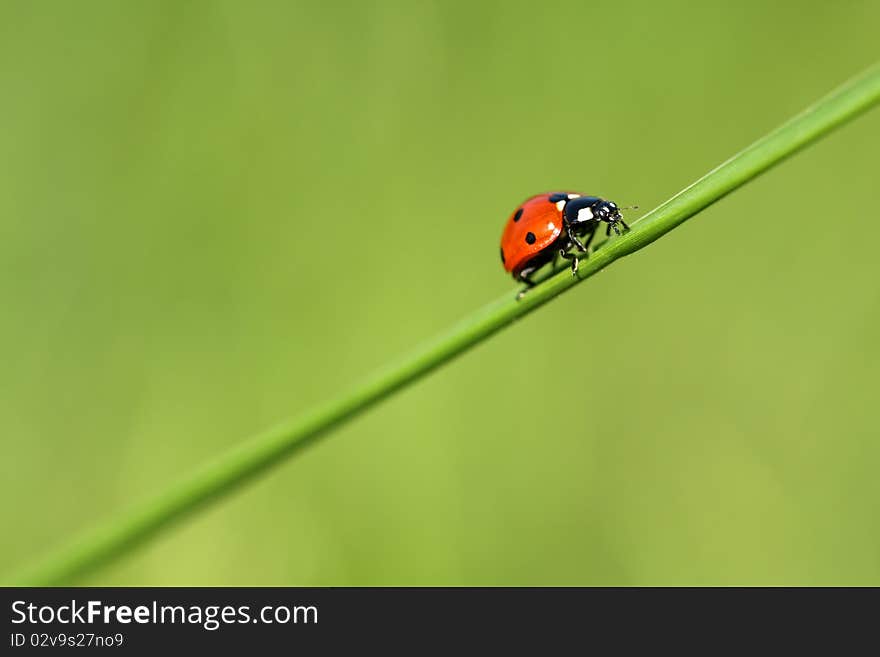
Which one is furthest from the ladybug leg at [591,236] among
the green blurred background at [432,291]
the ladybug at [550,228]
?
the green blurred background at [432,291]

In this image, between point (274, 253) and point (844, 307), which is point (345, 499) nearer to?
point (274, 253)

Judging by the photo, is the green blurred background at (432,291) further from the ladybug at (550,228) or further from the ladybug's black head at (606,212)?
the ladybug's black head at (606,212)

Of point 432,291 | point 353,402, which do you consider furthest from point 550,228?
point 432,291

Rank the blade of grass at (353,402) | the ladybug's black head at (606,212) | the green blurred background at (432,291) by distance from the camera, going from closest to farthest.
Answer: the blade of grass at (353,402) < the ladybug's black head at (606,212) < the green blurred background at (432,291)

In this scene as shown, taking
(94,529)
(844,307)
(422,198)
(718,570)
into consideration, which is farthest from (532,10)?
(94,529)

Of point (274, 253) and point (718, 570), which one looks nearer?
point (718, 570)

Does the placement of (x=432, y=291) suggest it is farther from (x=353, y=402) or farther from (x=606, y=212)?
(x=353, y=402)
